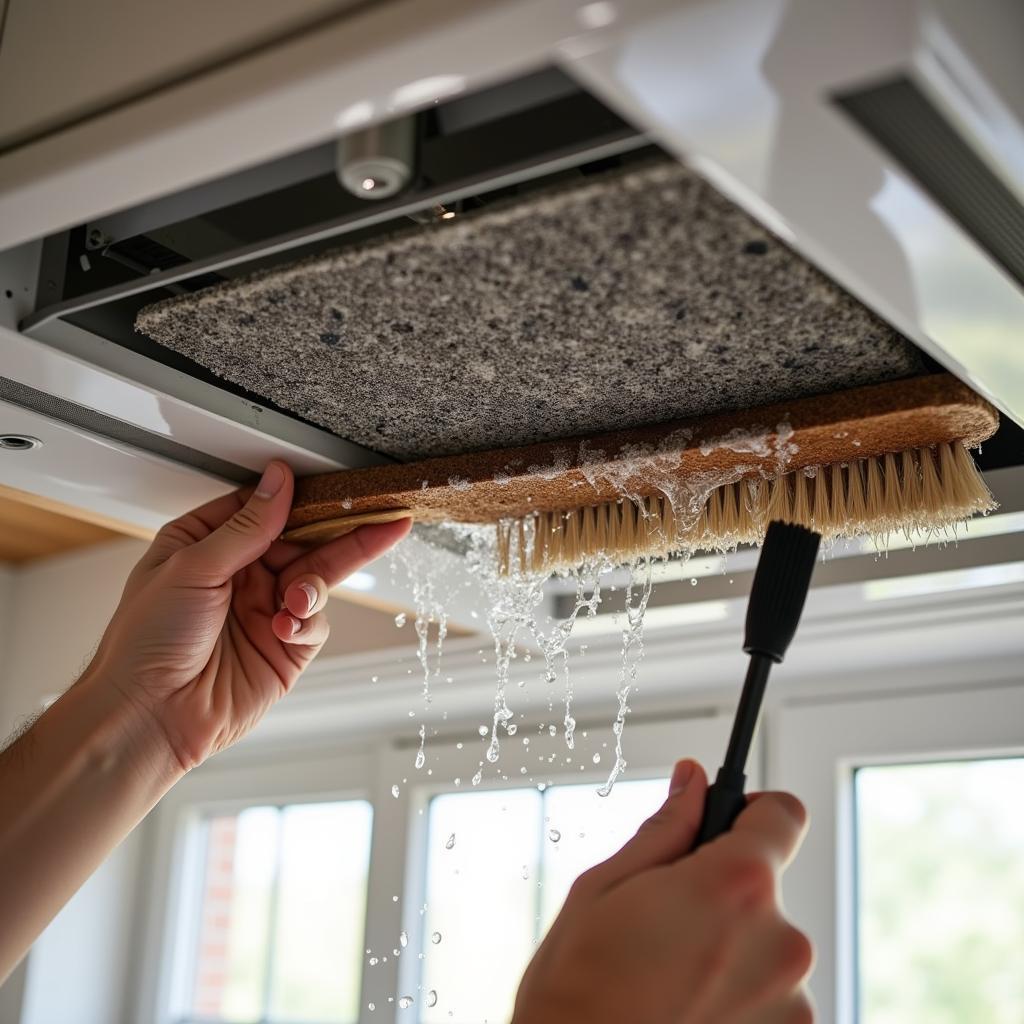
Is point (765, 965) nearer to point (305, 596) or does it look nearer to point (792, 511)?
point (792, 511)

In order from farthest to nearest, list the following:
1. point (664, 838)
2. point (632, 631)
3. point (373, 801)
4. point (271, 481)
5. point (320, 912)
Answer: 1. point (320, 912)
2. point (373, 801)
3. point (632, 631)
4. point (271, 481)
5. point (664, 838)

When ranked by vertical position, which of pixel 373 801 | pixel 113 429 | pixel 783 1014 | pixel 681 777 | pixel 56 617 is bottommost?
pixel 783 1014

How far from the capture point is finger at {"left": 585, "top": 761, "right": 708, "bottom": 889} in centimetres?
55

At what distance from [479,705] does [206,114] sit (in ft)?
3.88

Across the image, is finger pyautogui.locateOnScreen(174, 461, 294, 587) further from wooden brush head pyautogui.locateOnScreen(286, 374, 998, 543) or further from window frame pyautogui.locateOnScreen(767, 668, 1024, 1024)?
window frame pyautogui.locateOnScreen(767, 668, 1024, 1024)

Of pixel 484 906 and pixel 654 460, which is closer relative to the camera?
pixel 654 460

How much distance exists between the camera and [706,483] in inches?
29.6

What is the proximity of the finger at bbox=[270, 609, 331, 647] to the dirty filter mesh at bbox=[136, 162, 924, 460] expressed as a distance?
21 cm

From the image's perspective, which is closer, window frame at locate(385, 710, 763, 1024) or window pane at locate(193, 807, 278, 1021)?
window frame at locate(385, 710, 763, 1024)

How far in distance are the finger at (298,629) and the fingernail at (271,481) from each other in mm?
125

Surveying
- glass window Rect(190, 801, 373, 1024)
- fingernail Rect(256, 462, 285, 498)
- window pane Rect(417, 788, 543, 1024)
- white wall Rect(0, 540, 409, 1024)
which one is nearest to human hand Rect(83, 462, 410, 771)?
fingernail Rect(256, 462, 285, 498)

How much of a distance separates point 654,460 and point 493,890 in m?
1.05

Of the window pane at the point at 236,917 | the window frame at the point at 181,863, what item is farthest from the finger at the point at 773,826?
the window pane at the point at 236,917

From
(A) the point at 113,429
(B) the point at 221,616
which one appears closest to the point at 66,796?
(B) the point at 221,616
